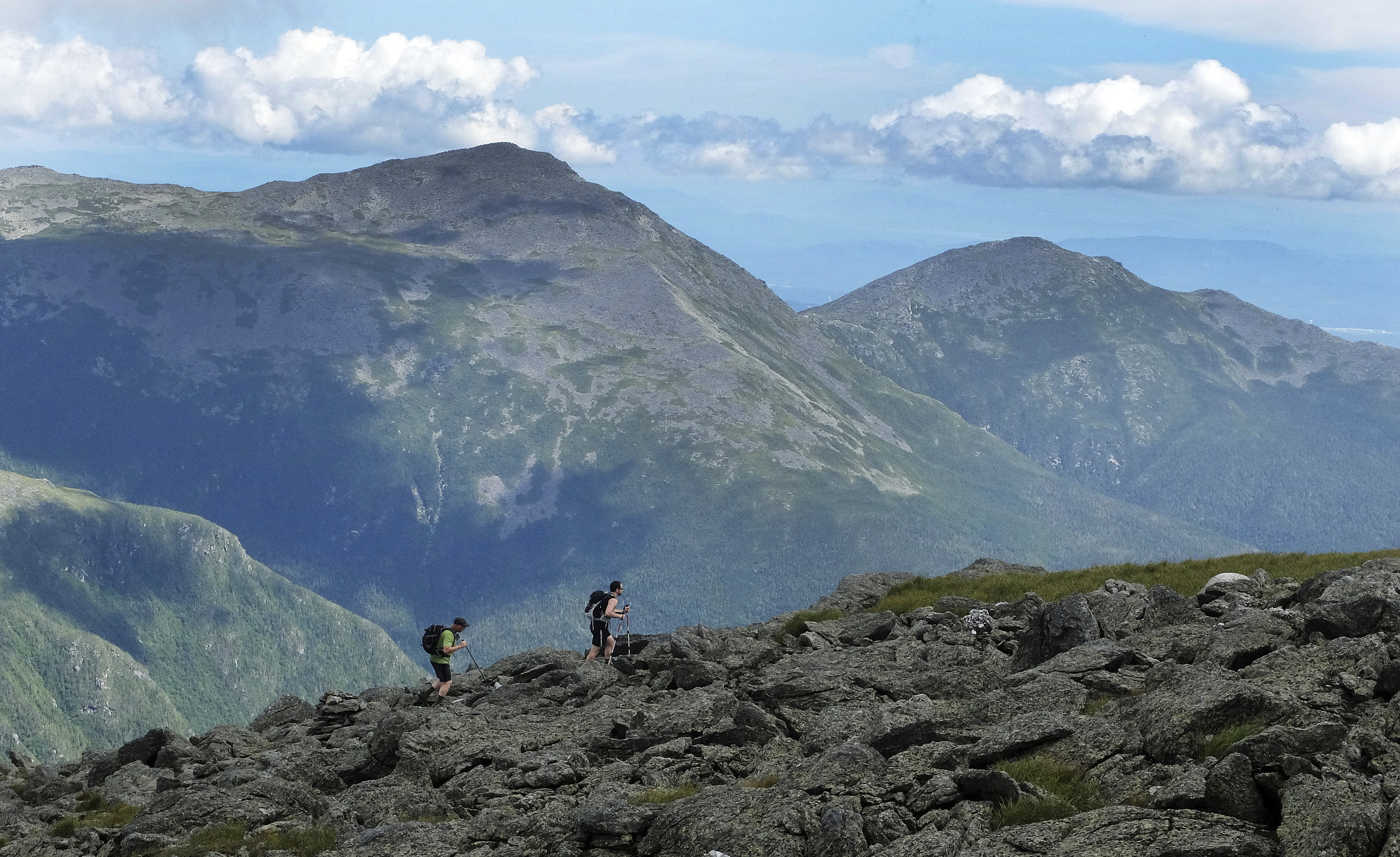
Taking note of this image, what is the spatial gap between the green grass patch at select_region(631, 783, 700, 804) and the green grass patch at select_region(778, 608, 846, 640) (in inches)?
826

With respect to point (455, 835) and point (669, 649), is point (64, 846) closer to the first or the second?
point (455, 835)

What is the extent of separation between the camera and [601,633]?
4847cm

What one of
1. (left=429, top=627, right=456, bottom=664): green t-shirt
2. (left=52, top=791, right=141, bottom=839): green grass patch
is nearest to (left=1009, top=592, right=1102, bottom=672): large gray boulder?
(left=429, top=627, right=456, bottom=664): green t-shirt

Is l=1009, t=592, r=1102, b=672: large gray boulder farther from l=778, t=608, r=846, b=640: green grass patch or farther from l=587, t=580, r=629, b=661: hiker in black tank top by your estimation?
l=587, t=580, r=629, b=661: hiker in black tank top

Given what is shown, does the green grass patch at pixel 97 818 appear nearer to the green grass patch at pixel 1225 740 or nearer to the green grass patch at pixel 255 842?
the green grass patch at pixel 255 842

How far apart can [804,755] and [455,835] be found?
8253mm

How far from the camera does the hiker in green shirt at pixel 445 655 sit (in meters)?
45.9

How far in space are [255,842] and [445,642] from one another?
16.9 m

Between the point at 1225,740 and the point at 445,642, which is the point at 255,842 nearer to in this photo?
the point at 445,642

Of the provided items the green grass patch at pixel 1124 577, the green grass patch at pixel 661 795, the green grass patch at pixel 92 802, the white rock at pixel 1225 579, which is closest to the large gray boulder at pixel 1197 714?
the green grass patch at pixel 661 795

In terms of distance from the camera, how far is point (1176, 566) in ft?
167

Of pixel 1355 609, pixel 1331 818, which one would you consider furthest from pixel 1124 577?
pixel 1331 818

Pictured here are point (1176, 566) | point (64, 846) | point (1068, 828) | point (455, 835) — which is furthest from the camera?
point (1176, 566)

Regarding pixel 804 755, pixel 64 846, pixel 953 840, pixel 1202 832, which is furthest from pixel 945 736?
pixel 64 846
